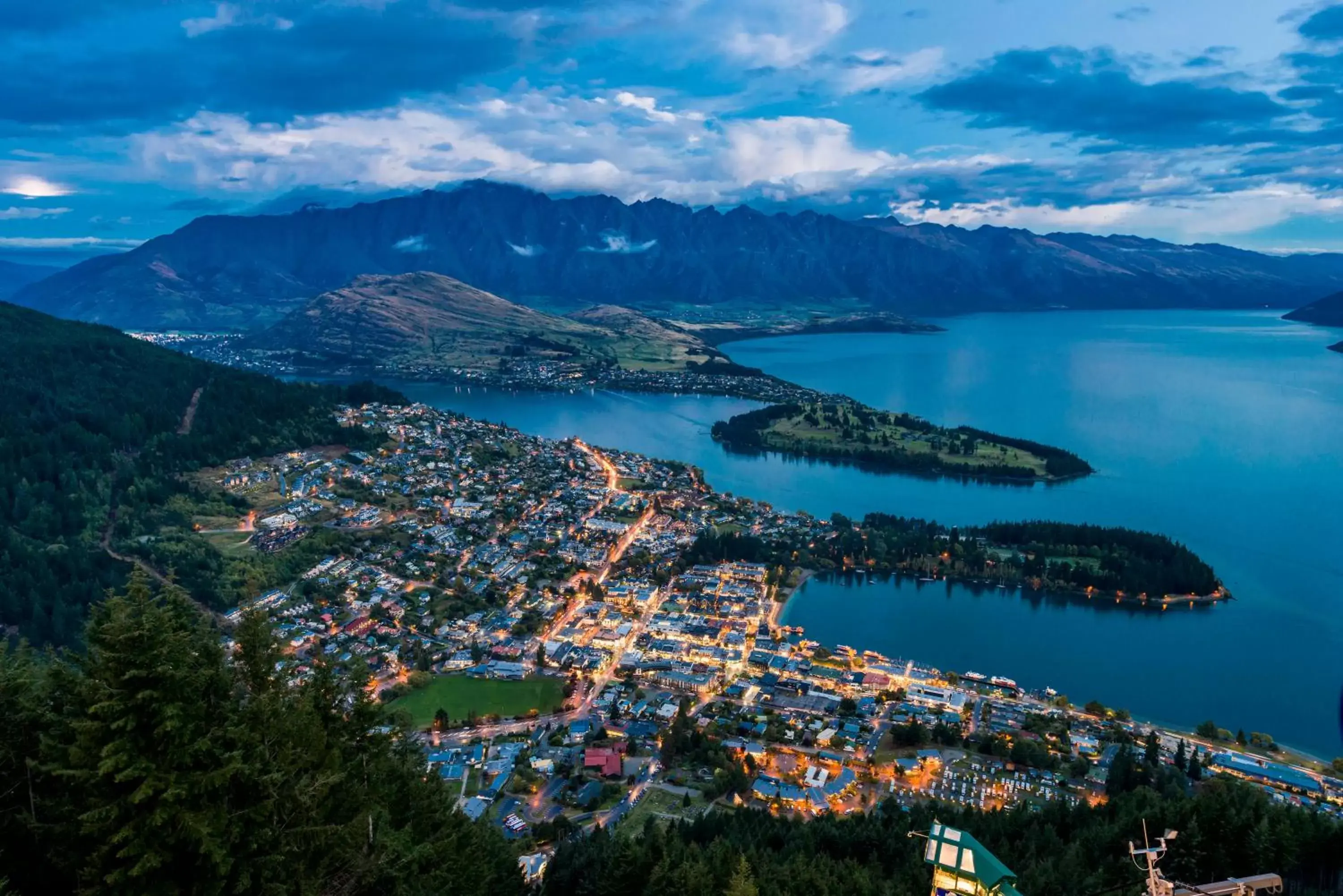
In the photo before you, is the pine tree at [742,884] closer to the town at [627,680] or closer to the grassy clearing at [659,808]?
the town at [627,680]

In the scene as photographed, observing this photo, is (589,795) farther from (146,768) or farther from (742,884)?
(146,768)

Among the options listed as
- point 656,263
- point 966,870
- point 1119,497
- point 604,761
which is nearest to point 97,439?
point 604,761

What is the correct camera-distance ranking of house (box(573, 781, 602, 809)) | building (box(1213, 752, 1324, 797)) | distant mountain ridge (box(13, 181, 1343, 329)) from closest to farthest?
house (box(573, 781, 602, 809))
building (box(1213, 752, 1324, 797))
distant mountain ridge (box(13, 181, 1343, 329))

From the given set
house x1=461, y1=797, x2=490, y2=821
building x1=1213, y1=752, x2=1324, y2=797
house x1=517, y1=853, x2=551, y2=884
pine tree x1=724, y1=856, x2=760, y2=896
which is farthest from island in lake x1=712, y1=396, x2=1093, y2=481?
pine tree x1=724, y1=856, x2=760, y2=896

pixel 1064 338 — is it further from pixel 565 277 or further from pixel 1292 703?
pixel 565 277

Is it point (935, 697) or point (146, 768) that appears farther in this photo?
point (935, 697)

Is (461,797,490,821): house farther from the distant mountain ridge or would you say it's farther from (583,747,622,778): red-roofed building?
the distant mountain ridge
